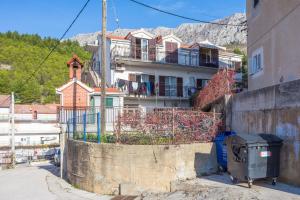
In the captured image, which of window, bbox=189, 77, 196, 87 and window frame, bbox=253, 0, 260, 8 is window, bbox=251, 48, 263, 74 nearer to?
window frame, bbox=253, 0, 260, 8

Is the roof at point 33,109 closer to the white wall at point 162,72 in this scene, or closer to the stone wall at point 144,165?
the white wall at point 162,72

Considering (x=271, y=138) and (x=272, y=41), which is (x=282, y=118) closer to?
(x=271, y=138)

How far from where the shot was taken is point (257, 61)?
52.0 feet

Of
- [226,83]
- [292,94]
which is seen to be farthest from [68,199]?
[226,83]

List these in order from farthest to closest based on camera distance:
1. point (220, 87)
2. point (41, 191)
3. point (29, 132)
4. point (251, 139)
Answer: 1. point (29, 132)
2. point (220, 87)
3. point (41, 191)
4. point (251, 139)

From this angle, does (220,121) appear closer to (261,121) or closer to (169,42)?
(261,121)

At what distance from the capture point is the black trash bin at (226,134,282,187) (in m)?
9.28

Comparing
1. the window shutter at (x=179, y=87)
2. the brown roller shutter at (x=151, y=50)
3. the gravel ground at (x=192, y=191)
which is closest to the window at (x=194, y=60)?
the window shutter at (x=179, y=87)

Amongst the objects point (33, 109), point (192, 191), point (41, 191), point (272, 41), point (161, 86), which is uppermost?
point (272, 41)

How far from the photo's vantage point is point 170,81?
29.5 meters

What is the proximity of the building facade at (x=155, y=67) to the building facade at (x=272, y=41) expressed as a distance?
1224cm

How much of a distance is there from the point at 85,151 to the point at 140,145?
271 cm

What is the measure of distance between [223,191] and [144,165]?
3.33 meters

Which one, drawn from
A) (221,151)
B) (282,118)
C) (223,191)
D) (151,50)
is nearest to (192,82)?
(151,50)
